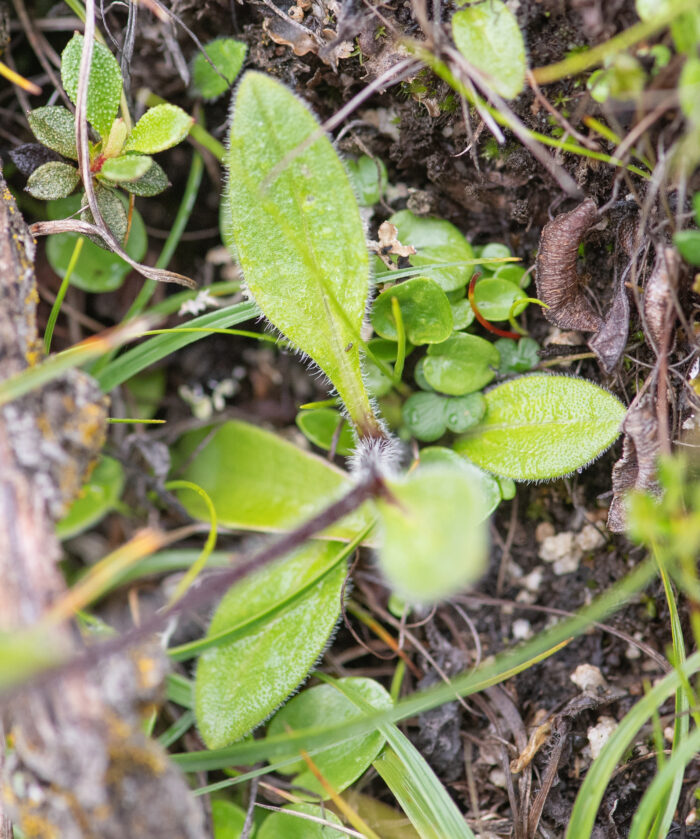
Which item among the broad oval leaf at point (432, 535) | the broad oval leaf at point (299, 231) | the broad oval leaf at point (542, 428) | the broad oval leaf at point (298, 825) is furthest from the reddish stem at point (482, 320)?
the broad oval leaf at point (298, 825)

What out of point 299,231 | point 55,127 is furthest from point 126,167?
point 299,231

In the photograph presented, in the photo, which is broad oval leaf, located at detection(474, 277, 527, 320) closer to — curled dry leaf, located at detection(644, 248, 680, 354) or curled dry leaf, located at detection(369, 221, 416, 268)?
curled dry leaf, located at detection(369, 221, 416, 268)

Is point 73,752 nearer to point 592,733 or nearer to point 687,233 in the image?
point 592,733

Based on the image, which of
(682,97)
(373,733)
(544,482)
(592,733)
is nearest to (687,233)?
(682,97)

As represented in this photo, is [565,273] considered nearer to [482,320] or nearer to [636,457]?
[482,320]

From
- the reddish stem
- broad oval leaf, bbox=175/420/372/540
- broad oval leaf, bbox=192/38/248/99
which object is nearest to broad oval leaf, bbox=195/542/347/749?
broad oval leaf, bbox=175/420/372/540

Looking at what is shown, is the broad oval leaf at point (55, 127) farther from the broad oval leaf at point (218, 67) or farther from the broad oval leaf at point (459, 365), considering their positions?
the broad oval leaf at point (459, 365)
